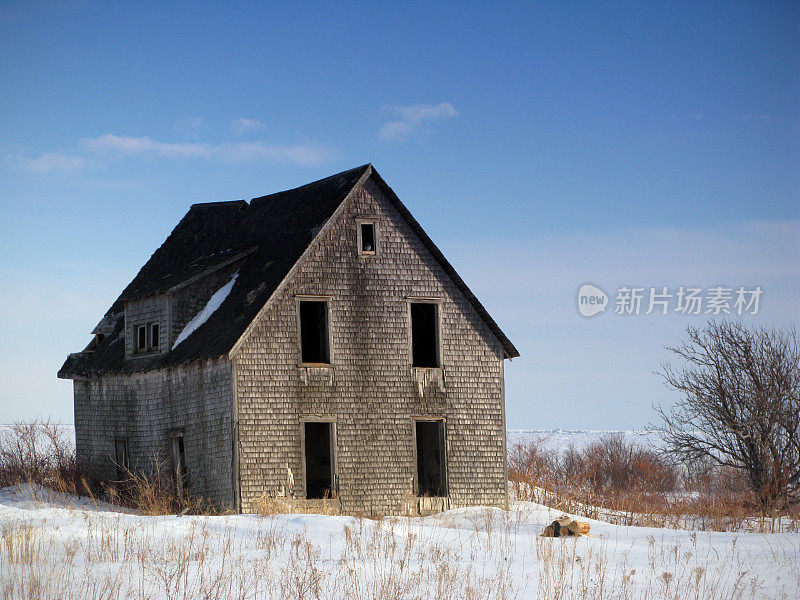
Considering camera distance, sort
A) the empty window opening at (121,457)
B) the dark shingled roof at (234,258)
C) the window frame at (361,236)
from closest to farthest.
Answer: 1. the dark shingled roof at (234,258)
2. the window frame at (361,236)
3. the empty window opening at (121,457)

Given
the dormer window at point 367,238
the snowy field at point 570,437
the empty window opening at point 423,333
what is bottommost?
the snowy field at point 570,437

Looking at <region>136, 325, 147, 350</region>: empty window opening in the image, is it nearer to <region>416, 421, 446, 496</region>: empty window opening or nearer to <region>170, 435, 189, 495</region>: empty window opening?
<region>170, 435, 189, 495</region>: empty window opening

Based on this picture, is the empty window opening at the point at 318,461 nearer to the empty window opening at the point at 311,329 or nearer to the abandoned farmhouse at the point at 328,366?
the empty window opening at the point at 311,329

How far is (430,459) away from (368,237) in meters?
6.40

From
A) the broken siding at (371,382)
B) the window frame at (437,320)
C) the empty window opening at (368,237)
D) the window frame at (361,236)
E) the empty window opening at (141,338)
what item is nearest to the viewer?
the broken siding at (371,382)

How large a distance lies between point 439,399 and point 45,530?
10656 millimetres

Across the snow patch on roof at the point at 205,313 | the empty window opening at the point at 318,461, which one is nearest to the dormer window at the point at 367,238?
the snow patch on roof at the point at 205,313

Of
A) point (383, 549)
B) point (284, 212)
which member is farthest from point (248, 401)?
point (383, 549)

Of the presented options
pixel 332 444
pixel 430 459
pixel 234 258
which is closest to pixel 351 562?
pixel 332 444

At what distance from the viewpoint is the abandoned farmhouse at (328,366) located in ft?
73.4

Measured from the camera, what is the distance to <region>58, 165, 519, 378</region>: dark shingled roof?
2336 cm

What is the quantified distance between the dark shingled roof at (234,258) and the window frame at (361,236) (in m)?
0.69

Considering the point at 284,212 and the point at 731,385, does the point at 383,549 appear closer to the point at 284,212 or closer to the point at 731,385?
the point at 284,212

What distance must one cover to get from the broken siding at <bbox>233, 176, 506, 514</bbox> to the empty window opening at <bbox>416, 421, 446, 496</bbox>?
0.87ft
